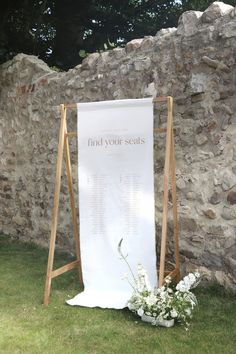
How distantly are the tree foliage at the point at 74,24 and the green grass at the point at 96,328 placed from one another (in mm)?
3093

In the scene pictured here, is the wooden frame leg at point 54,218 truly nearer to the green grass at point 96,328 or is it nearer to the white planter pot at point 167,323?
the green grass at point 96,328

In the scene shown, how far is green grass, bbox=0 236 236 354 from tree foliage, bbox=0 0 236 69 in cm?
309

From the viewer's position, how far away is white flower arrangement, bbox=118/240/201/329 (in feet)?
8.98

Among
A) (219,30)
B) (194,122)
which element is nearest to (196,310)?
(194,122)

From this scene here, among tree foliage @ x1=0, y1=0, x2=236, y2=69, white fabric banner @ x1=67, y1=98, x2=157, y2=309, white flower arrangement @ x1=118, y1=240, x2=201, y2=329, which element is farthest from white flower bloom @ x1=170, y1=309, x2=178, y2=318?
tree foliage @ x1=0, y1=0, x2=236, y2=69

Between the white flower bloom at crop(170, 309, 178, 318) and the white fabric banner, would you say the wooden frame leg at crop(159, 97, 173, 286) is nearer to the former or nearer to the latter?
the white fabric banner

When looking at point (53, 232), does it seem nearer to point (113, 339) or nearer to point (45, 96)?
point (113, 339)

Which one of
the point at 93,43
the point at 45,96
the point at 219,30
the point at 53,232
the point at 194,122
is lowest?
the point at 53,232

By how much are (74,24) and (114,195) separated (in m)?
5.20

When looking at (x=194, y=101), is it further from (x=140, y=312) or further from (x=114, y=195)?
(x=140, y=312)

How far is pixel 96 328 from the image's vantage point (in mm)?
2748

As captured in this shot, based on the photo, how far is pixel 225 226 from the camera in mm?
3211

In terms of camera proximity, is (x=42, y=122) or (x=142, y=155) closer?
(x=142, y=155)

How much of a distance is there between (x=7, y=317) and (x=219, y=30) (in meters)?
2.46
